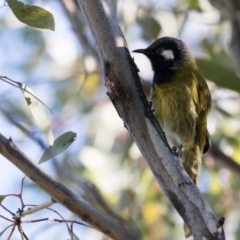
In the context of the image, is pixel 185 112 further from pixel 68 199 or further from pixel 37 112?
pixel 68 199

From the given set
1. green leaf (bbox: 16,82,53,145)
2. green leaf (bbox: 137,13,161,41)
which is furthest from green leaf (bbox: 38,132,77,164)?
green leaf (bbox: 137,13,161,41)

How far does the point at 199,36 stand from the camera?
16.0ft

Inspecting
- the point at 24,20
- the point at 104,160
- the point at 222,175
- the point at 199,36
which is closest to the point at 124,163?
the point at 104,160

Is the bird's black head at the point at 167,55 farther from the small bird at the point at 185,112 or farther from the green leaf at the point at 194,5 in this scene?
the green leaf at the point at 194,5

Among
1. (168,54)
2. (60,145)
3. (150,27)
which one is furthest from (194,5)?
(60,145)

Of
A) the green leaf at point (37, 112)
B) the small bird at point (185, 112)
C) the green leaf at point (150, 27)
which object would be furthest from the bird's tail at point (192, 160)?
the green leaf at point (37, 112)

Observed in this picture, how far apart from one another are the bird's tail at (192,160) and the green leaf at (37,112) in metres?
1.11

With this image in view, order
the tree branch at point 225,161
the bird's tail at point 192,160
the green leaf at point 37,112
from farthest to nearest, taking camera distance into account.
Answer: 1. the tree branch at point 225,161
2. the bird's tail at point 192,160
3. the green leaf at point 37,112

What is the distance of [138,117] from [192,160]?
4.03 feet

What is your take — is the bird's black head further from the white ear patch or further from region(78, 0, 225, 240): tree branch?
region(78, 0, 225, 240): tree branch

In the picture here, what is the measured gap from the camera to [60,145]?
6.15ft

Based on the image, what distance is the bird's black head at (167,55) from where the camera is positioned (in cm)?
322

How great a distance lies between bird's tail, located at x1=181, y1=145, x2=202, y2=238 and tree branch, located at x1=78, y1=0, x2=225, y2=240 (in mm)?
1184

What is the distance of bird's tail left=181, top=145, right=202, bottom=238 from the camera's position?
294 centimetres
